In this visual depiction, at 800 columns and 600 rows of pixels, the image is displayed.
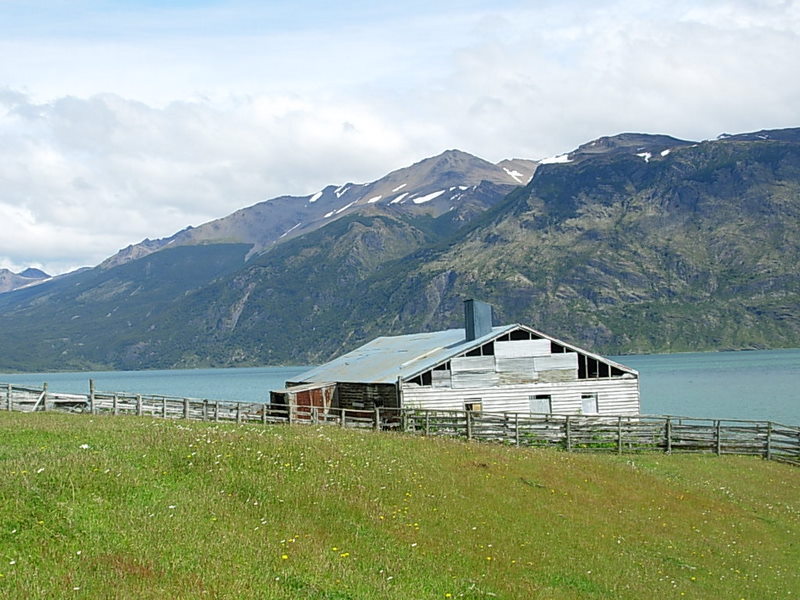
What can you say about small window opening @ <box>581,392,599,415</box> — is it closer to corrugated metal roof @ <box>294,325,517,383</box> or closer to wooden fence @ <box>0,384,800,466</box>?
wooden fence @ <box>0,384,800,466</box>

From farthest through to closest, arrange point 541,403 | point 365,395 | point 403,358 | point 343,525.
Answer: 1. point 403,358
2. point 365,395
3. point 541,403
4. point 343,525

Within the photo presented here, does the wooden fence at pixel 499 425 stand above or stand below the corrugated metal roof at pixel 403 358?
below

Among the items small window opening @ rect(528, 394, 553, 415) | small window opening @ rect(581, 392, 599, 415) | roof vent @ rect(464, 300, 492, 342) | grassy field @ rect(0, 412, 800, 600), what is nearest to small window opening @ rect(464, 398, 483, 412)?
small window opening @ rect(528, 394, 553, 415)

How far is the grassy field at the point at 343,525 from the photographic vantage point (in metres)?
14.2

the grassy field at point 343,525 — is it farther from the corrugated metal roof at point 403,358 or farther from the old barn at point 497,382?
the corrugated metal roof at point 403,358

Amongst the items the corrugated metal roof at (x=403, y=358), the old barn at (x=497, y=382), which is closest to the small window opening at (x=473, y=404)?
the old barn at (x=497, y=382)

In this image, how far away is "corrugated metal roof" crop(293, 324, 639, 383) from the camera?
49.2 metres

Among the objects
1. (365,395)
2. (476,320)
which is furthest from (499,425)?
(476,320)

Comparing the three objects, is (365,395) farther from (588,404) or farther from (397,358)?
(588,404)

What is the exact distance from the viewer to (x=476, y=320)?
53.9 metres

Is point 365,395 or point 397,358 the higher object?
point 397,358

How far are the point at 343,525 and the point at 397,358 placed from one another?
37.4 m

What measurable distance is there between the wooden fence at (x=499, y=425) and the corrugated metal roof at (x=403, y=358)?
4.88 m

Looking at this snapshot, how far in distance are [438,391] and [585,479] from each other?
66.0ft
